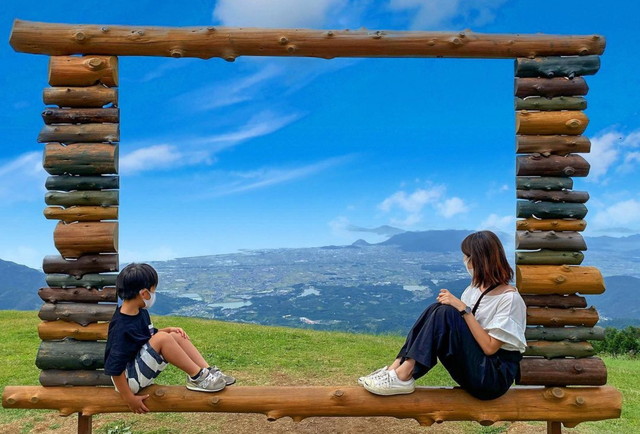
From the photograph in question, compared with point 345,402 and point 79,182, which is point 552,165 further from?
point 79,182

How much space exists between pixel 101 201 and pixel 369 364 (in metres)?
6.32

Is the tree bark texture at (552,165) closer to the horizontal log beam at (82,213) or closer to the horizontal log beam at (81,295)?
the horizontal log beam at (82,213)

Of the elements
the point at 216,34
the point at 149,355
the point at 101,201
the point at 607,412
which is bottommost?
the point at 607,412

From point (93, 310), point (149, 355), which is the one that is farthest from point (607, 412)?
point (93, 310)

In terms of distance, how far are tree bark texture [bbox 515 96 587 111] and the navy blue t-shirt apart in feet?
14.7

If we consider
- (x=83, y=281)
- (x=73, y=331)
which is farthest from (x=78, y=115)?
(x=73, y=331)

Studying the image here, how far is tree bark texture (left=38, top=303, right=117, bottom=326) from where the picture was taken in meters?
6.13

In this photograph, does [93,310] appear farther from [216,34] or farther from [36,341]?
[36,341]

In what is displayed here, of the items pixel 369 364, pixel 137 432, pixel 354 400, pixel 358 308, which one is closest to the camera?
pixel 354 400

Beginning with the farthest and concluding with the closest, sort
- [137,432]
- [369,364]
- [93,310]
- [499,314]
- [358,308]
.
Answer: [358,308] < [369,364] < [137,432] < [93,310] < [499,314]

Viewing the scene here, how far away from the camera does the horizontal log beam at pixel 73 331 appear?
6129mm

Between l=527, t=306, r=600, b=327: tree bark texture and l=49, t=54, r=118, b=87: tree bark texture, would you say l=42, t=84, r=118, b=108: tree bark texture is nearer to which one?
l=49, t=54, r=118, b=87: tree bark texture

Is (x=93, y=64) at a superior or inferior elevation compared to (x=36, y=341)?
superior

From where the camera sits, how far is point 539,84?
636 cm
